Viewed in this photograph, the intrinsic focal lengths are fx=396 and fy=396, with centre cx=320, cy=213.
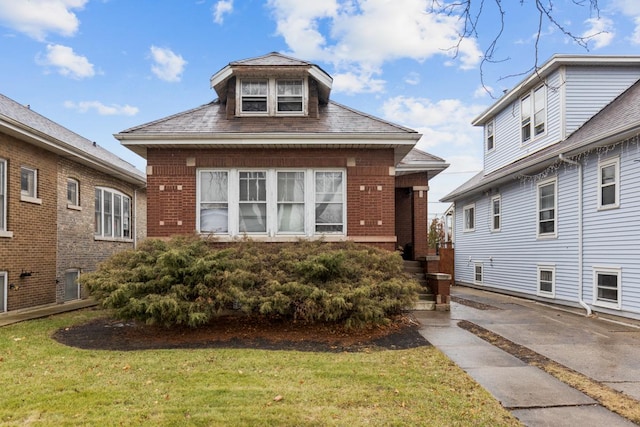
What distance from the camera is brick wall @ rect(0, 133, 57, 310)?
909 cm

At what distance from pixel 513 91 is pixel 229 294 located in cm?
1139

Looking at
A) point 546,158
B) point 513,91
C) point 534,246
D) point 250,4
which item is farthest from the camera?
point 513,91

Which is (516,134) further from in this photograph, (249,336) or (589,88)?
(249,336)

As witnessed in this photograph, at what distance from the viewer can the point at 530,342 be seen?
6617 mm

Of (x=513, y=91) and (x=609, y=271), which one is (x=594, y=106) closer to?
(x=513, y=91)

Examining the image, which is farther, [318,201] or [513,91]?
[513,91]

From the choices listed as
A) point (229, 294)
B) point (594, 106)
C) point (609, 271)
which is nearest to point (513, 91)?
point (594, 106)

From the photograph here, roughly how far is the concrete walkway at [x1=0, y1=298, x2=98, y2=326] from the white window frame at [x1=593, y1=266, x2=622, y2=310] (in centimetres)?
1122

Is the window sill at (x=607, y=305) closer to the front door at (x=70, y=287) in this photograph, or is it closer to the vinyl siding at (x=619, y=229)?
the vinyl siding at (x=619, y=229)

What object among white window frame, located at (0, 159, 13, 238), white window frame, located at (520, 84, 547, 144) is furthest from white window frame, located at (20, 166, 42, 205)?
white window frame, located at (520, 84, 547, 144)

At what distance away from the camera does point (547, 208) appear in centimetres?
1162

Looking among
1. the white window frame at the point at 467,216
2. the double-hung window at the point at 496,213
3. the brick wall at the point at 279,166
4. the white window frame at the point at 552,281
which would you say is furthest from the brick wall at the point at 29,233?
the white window frame at the point at 467,216

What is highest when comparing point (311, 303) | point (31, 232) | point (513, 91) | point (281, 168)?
point (513, 91)

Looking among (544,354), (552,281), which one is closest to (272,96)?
(544,354)
